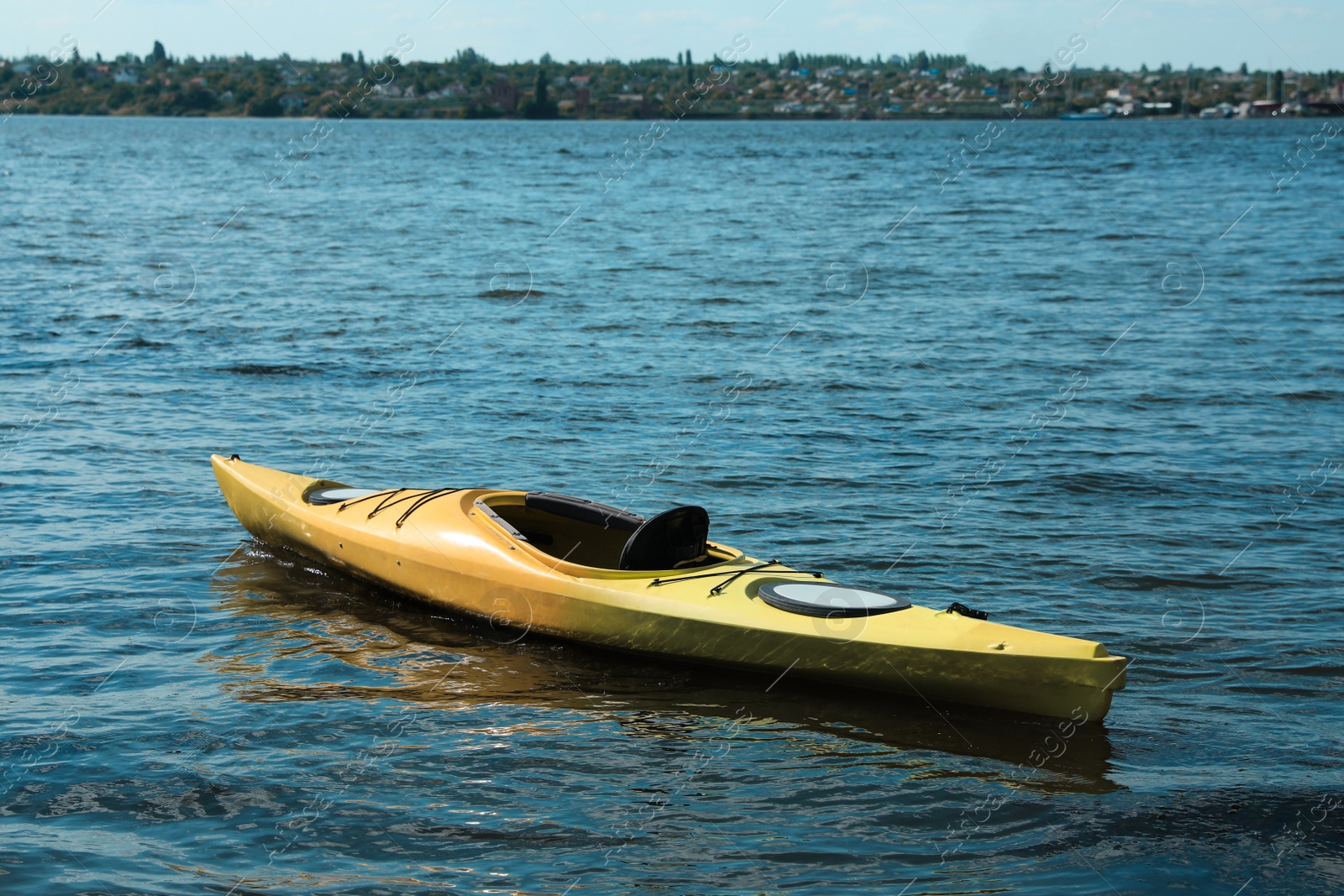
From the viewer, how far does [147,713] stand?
6.27m

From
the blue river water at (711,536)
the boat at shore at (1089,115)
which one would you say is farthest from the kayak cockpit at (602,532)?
the boat at shore at (1089,115)

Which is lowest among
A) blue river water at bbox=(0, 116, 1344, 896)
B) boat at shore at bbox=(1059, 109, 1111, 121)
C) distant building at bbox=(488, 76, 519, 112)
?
blue river water at bbox=(0, 116, 1344, 896)

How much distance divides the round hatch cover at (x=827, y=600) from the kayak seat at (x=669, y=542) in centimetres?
59

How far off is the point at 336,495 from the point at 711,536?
2.77 m

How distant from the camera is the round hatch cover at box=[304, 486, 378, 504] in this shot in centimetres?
879

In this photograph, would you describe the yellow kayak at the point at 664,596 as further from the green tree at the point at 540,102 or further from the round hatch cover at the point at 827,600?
the green tree at the point at 540,102

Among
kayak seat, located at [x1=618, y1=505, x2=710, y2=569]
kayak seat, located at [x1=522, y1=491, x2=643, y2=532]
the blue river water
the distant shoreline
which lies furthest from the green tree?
kayak seat, located at [x1=618, y1=505, x2=710, y2=569]

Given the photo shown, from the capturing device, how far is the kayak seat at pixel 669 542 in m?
7.18

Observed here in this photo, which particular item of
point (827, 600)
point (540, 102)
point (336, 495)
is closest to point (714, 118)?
point (540, 102)

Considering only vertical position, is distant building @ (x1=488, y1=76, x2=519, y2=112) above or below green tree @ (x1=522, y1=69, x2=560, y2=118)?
above

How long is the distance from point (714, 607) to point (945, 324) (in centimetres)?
1150

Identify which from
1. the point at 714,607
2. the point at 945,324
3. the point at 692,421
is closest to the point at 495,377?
the point at 692,421

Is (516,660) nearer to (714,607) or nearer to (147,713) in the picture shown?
(714,607)

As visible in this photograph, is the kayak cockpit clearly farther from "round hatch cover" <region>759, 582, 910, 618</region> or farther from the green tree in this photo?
the green tree
